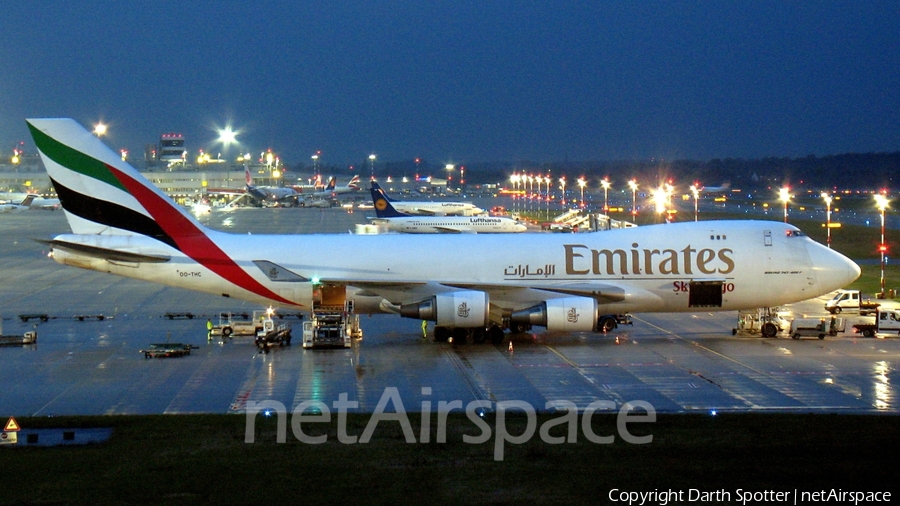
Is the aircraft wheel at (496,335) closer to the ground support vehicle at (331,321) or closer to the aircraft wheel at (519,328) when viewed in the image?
the aircraft wheel at (519,328)

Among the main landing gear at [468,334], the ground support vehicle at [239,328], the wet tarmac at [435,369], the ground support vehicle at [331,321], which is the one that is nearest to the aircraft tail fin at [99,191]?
the ground support vehicle at [239,328]

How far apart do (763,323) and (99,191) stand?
933 inches

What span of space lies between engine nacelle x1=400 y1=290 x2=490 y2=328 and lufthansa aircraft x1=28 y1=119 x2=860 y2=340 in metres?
0.11

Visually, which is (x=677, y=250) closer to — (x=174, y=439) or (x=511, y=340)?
(x=511, y=340)

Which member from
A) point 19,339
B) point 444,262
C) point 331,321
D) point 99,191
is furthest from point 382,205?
point 19,339

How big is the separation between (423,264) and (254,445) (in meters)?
15.9

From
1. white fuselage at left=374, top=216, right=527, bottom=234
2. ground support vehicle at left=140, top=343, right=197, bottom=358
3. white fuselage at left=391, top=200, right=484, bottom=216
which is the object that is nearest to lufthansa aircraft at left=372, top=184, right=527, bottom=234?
white fuselage at left=374, top=216, right=527, bottom=234

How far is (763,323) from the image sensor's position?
3453 centimetres

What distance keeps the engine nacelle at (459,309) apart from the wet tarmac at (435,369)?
34.7 inches

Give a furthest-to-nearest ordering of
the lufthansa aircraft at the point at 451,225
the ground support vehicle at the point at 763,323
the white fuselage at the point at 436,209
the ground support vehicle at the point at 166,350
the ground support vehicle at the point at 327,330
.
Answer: the white fuselage at the point at 436,209
the lufthansa aircraft at the point at 451,225
the ground support vehicle at the point at 763,323
the ground support vehicle at the point at 327,330
the ground support vehicle at the point at 166,350

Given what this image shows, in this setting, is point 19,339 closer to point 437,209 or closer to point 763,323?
point 763,323

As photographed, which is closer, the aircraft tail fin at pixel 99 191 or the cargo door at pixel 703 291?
the aircraft tail fin at pixel 99 191

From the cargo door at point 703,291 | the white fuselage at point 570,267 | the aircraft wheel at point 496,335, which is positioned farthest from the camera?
the cargo door at point 703,291

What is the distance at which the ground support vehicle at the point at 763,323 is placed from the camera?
3441 centimetres
